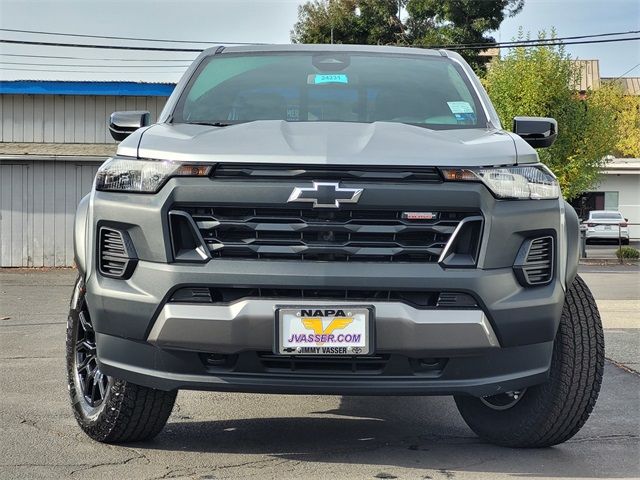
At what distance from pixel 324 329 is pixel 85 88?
20.0 metres

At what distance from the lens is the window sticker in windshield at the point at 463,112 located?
5195mm

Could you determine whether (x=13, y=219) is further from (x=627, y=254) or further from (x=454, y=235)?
(x=454, y=235)

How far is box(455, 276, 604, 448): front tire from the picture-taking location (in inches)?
181

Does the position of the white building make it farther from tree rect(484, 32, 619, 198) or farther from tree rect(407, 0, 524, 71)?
tree rect(484, 32, 619, 198)

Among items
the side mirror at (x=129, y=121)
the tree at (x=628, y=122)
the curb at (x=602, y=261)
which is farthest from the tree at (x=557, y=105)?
the side mirror at (x=129, y=121)

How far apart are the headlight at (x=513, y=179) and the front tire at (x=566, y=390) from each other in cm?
67

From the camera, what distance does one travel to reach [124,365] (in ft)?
14.0

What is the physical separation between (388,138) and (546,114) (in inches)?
1199

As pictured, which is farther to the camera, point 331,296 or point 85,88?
point 85,88

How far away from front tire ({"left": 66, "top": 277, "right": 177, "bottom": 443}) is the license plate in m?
0.89

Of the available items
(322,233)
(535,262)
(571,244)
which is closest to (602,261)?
(571,244)

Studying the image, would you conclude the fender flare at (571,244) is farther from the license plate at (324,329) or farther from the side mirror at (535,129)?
the license plate at (324,329)

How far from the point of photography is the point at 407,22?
152ft

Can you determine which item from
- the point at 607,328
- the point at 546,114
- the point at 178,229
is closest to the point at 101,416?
the point at 178,229
